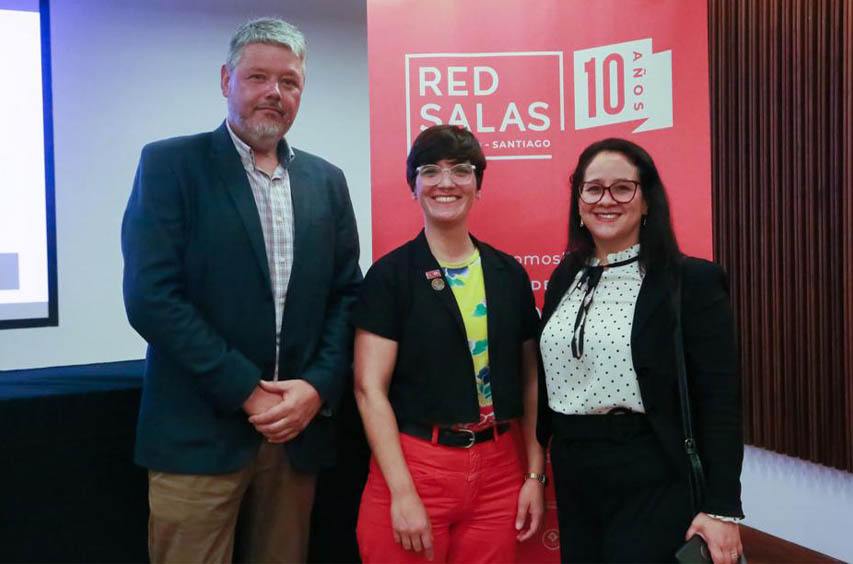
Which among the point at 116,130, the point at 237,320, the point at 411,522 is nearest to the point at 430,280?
the point at 237,320

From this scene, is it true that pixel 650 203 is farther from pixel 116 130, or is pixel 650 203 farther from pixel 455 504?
pixel 116 130

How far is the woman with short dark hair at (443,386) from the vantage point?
5.69 ft

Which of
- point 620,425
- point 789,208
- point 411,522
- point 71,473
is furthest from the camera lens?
point 789,208

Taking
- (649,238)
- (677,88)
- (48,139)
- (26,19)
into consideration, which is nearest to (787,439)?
(677,88)

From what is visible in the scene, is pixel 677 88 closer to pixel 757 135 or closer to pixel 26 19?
pixel 757 135

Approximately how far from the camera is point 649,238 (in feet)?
5.41

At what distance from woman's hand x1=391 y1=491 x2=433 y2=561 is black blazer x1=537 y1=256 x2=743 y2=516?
0.60m

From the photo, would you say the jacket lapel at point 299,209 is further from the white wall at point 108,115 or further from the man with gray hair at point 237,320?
the white wall at point 108,115

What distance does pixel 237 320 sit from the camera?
5.50ft

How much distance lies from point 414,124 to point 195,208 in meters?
0.95

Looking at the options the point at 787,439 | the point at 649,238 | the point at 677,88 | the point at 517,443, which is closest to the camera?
the point at 649,238

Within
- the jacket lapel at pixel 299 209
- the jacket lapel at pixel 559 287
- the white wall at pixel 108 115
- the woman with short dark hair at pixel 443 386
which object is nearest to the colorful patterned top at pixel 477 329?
the woman with short dark hair at pixel 443 386

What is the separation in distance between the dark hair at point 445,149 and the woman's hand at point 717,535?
3.33ft

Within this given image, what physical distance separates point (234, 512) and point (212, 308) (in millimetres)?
541
